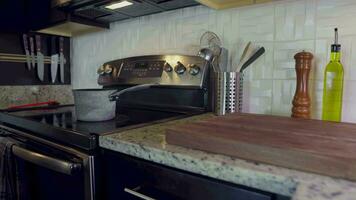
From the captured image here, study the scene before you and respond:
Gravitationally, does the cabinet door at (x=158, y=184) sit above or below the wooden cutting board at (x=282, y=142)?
below

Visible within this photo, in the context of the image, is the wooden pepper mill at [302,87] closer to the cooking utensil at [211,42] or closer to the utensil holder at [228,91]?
the utensil holder at [228,91]

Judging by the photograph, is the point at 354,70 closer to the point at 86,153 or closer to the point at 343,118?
the point at 343,118

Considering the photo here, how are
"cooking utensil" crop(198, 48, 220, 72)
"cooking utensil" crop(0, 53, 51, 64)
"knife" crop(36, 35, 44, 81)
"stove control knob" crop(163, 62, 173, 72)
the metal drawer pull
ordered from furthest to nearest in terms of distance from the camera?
"knife" crop(36, 35, 44, 81)
"cooking utensil" crop(0, 53, 51, 64)
"stove control knob" crop(163, 62, 173, 72)
"cooking utensil" crop(198, 48, 220, 72)
the metal drawer pull

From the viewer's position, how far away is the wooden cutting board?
0.39 m

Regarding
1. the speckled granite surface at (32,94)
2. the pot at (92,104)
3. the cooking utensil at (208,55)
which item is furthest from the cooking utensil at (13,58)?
the cooking utensil at (208,55)

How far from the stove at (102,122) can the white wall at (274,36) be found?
0.14 meters

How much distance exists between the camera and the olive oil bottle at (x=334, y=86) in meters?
0.76

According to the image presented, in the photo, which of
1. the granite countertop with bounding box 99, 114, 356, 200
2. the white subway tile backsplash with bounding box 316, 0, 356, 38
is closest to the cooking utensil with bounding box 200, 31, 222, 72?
the white subway tile backsplash with bounding box 316, 0, 356, 38

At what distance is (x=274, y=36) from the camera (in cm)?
93

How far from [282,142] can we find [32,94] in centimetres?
159

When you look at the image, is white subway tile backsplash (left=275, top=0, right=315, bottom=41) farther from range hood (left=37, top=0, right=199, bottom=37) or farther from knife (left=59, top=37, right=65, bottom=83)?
knife (left=59, top=37, right=65, bottom=83)

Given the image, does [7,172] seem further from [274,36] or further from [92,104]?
[274,36]

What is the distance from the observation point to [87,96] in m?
0.83

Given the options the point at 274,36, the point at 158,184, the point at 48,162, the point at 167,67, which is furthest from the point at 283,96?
the point at 48,162
